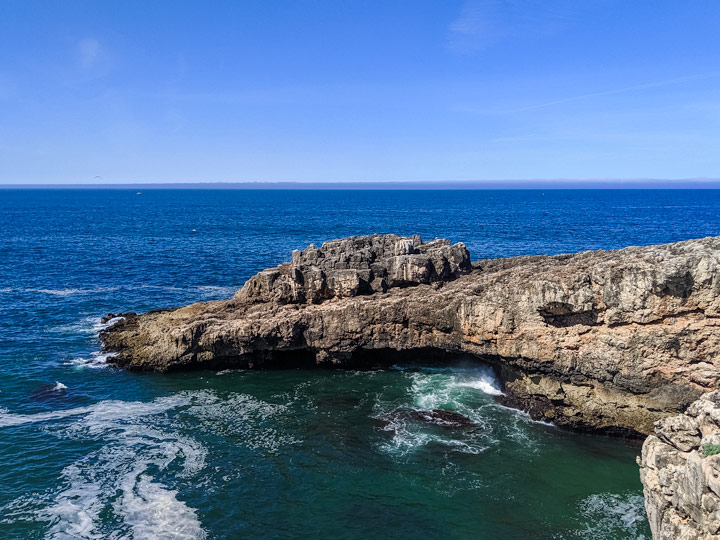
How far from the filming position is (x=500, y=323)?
98.2 feet

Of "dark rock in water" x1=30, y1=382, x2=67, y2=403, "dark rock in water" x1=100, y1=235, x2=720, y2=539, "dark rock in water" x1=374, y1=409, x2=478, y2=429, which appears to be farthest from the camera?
"dark rock in water" x1=30, y1=382, x2=67, y2=403

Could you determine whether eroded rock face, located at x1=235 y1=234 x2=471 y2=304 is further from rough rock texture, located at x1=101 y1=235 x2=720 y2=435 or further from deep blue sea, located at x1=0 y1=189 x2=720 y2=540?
deep blue sea, located at x1=0 y1=189 x2=720 y2=540

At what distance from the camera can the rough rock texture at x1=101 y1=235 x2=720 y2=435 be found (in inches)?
1002

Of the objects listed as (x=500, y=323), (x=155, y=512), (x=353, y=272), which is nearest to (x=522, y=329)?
(x=500, y=323)

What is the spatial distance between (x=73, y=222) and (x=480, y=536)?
14527 centimetres

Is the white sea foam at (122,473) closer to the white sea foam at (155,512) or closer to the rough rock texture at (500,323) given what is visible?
the white sea foam at (155,512)

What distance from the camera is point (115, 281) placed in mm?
63156

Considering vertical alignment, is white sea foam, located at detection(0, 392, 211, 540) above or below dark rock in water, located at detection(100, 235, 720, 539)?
below

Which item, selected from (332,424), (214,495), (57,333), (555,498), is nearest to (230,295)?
(57,333)

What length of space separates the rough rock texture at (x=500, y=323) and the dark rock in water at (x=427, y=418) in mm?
4118

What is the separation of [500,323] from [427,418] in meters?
6.86

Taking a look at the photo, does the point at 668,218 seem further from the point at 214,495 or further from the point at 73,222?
the point at 73,222

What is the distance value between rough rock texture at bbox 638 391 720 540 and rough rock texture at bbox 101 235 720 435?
29.2 feet

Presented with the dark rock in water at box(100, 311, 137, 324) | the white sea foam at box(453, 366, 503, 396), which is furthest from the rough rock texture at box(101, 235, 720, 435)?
the dark rock in water at box(100, 311, 137, 324)
